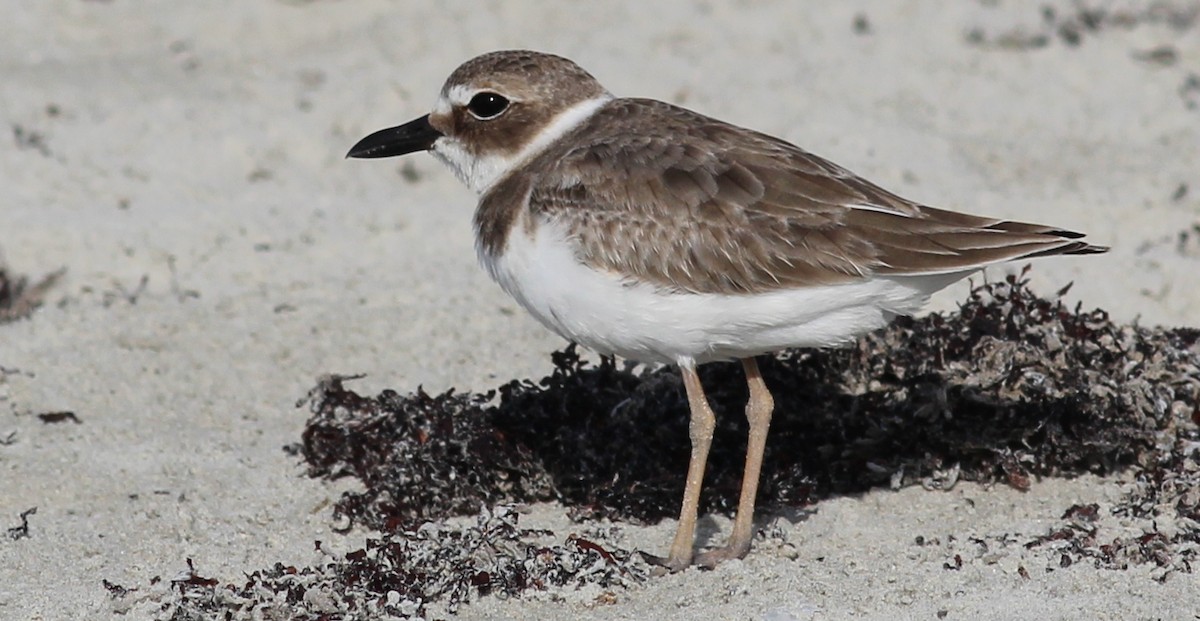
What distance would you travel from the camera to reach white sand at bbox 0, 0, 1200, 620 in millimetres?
5758

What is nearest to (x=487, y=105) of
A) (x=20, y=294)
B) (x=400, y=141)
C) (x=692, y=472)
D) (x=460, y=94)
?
(x=460, y=94)

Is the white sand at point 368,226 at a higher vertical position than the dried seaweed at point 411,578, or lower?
higher

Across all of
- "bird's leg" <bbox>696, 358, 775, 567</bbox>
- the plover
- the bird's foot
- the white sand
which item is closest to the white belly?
the plover

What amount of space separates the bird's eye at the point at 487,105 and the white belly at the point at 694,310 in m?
0.81

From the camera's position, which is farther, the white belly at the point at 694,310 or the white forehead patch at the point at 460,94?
the white forehead patch at the point at 460,94

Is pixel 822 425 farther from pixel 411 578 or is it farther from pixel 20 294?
pixel 20 294

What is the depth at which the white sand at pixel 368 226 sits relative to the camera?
5.76 meters

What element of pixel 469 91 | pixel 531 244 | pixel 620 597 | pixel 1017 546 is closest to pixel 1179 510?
pixel 1017 546

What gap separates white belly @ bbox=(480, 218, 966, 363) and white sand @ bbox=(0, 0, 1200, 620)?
2.76 ft

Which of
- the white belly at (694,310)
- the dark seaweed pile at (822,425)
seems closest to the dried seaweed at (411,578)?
the dark seaweed pile at (822,425)

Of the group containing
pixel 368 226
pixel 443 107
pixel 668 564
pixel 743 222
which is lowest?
pixel 668 564

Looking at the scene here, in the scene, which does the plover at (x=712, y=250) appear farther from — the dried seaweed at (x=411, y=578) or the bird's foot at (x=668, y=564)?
the dried seaweed at (x=411, y=578)

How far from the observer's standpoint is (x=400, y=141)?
6406mm

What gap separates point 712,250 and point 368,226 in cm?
421
